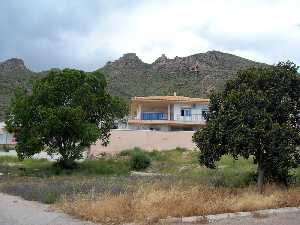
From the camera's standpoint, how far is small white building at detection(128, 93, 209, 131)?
70.2 metres

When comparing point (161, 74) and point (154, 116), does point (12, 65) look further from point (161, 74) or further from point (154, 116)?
point (154, 116)

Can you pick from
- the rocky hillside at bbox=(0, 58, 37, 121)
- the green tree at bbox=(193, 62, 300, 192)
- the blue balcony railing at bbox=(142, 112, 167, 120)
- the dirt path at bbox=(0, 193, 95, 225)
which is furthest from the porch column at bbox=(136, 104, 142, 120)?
the dirt path at bbox=(0, 193, 95, 225)

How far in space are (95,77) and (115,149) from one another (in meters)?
16.4

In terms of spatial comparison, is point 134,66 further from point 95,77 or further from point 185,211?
point 185,211

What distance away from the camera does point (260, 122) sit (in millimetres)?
18062

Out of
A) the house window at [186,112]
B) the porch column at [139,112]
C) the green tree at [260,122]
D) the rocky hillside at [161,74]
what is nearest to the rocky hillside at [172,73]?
the rocky hillside at [161,74]

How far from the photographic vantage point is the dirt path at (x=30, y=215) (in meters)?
14.0

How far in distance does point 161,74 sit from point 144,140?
150ft

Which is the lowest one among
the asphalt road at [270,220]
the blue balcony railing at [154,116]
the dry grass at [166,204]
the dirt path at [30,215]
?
the dirt path at [30,215]

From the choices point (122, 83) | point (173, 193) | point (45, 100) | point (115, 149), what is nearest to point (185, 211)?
point (173, 193)

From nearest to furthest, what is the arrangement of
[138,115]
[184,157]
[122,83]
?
[184,157] < [138,115] < [122,83]

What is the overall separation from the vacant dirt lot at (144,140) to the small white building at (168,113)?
39.8 ft

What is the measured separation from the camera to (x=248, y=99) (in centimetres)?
1858

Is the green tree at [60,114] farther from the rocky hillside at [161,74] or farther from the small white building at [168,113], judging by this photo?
the rocky hillside at [161,74]
